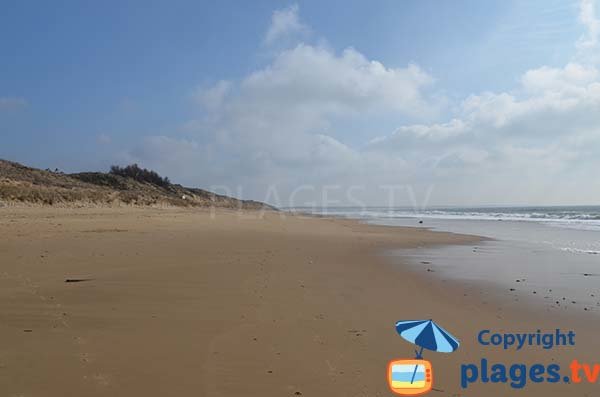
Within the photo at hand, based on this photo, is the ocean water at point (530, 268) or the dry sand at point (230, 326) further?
the ocean water at point (530, 268)

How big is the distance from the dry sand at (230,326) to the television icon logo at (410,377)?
0.08 meters

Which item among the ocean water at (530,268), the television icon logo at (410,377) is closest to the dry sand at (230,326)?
the television icon logo at (410,377)

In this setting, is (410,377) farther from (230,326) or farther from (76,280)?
(76,280)

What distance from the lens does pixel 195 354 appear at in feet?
11.1

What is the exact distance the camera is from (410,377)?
316cm

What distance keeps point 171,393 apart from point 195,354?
66 centimetres

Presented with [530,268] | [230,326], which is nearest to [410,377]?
[230,326]

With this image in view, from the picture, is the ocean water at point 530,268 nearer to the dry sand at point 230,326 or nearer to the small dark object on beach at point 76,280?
the dry sand at point 230,326

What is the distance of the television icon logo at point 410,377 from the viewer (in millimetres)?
2952

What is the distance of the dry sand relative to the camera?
9.59ft

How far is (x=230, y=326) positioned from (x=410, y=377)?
192 cm

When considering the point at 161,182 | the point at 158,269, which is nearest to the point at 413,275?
the point at 158,269

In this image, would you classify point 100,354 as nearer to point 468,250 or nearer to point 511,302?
point 511,302

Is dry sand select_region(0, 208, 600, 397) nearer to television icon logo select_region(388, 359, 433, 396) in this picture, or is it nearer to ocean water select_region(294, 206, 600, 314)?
television icon logo select_region(388, 359, 433, 396)
